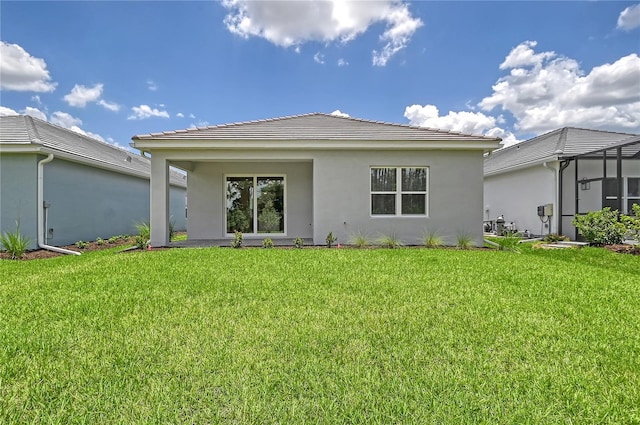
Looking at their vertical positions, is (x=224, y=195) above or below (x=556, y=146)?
below

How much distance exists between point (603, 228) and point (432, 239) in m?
5.98

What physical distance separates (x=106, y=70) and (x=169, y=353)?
17.8m

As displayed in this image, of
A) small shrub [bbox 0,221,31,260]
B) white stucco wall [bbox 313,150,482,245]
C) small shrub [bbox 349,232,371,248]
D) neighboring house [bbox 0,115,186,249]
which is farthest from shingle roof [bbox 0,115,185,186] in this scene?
small shrub [bbox 349,232,371,248]

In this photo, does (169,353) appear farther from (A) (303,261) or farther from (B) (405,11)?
(B) (405,11)

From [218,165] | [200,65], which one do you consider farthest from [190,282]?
[200,65]

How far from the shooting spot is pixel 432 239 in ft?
35.5

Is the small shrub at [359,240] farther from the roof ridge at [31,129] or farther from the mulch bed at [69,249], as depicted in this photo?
the roof ridge at [31,129]

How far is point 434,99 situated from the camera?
2030 centimetres

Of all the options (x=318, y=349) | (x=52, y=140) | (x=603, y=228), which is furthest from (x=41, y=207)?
(x=603, y=228)

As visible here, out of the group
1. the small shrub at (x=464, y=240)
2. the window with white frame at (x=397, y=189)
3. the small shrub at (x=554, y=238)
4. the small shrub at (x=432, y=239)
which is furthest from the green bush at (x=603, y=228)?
the window with white frame at (x=397, y=189)

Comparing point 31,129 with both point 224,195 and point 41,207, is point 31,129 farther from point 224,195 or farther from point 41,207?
point 224,195

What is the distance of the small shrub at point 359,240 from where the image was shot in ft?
35.1

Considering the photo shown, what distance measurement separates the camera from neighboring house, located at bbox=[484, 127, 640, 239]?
13438 millimetres

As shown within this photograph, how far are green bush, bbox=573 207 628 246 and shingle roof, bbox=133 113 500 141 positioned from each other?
451 cm
